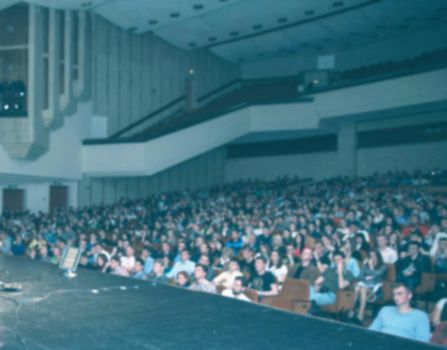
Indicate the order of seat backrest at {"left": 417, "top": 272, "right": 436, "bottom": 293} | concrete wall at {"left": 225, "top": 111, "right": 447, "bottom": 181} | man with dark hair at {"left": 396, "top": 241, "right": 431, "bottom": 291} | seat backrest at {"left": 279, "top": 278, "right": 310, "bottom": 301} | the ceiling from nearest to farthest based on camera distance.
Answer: seat backrest at {"left": 279, "top": 278, "right": 310, "bottom": 301} < seat backrest at {"left": 417, "top": 272, "right": 436, "bottom": 293} < man with dark hair at {"left": 396, "top": 241, "right": 431, "bottom": 291} < the ceiling < concrete wall at {"left": 225, "top": 111, "right": 447, "bottom": 181}

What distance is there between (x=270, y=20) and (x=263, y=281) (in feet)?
39.3

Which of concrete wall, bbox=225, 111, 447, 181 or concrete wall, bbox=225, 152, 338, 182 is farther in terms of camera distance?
concrete wall, bbox=225, 152, 338, 182

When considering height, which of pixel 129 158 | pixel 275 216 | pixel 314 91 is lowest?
pixel 275 216

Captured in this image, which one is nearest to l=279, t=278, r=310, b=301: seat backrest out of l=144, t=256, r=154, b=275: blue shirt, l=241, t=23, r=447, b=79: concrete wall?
l=144, t=256, r=154, b=275: blue shirt

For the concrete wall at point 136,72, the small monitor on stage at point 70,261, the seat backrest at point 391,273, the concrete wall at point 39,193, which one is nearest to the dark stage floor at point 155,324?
the small monitor on stage at point 70,261

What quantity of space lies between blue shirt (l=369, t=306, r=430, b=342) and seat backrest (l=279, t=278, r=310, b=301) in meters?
1.71

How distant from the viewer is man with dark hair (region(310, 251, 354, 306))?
20.1ft

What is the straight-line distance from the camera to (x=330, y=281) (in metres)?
6.37

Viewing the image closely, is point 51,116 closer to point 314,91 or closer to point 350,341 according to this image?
point 314,91

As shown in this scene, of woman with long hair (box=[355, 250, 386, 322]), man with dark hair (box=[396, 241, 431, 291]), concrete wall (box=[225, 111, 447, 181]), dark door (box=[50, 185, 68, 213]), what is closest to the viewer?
woman with long hair (box=[355, 250, 386, 322])

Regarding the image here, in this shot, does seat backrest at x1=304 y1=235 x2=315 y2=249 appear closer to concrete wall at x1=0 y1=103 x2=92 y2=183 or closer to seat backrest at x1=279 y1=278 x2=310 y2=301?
seat backrest at x1=279 y1=278 x2=310 y2=301

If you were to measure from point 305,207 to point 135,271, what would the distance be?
4521 mm

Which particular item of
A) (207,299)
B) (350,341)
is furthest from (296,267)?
(350,341)

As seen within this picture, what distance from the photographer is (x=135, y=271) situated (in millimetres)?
7637
